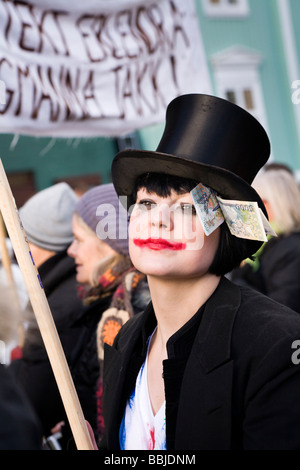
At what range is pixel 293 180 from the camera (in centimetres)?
462

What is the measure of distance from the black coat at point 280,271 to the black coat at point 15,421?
9.07ft

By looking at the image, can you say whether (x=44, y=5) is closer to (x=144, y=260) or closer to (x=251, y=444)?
(x=144, y=260)

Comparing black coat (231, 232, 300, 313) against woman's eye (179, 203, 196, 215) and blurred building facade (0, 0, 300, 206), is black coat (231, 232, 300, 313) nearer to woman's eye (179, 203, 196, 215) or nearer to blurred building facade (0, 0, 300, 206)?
woman's eye (179, 203, 196, 215)

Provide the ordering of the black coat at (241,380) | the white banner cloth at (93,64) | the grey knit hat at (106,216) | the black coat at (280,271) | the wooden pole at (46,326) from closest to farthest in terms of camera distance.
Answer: the black coat at (241,380), the wooden pole at (46,326), the grey knit hat at (106,216), the white banner cloth at (93,64), the black coat at (280,271)

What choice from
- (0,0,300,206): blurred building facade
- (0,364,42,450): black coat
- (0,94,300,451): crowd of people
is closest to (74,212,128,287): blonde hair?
(0,94,300,451): crowd of people

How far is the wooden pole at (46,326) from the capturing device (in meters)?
1.77

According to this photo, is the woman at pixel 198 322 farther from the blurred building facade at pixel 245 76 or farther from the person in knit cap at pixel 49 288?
the blurred building facade at pixel 245 76

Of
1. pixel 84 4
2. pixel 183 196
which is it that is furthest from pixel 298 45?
pixel 183 196

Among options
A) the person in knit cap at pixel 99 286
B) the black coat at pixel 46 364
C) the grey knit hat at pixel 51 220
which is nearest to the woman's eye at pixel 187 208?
the person in knit cap at pixel 99 286

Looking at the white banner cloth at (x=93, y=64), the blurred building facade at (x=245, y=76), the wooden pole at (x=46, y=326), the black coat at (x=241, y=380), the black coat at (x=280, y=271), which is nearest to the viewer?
the black coat at (x=241, y=380)

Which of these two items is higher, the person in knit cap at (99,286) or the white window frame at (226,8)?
the white window frame at (226,8)

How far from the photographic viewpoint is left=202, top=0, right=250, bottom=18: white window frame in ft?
45.2

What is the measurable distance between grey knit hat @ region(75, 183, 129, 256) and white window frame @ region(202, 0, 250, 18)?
1145cm

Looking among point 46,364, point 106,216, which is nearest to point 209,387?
point 106,216
